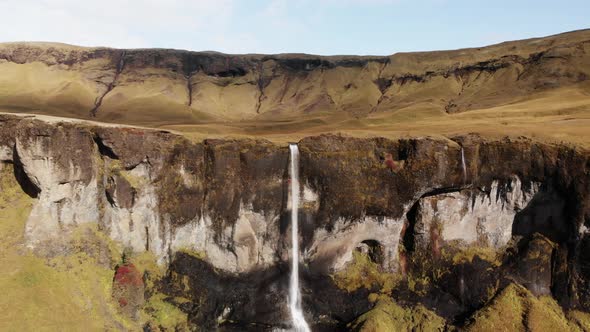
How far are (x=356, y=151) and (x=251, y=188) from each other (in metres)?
9.55

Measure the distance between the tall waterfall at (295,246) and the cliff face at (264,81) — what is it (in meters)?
81.6

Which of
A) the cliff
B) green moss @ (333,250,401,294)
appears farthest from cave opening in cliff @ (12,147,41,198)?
green moss @ (333,250,401,294)

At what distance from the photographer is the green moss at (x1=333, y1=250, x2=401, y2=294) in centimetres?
3419

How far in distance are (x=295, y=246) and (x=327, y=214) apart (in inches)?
154

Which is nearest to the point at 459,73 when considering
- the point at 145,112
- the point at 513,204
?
the point at 145,112

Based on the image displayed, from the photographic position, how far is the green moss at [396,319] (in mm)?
31547

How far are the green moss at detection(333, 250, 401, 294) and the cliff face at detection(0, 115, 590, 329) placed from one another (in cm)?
10

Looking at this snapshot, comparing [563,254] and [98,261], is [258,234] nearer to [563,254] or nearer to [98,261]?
[98,261]

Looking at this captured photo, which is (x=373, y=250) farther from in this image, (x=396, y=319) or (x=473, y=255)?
(x=473, y=255)

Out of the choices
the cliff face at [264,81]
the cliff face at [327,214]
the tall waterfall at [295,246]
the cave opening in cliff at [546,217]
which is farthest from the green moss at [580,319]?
the cliff face at [264,81]

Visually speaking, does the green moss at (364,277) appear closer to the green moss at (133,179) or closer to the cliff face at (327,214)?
the cliff face at (327,214)

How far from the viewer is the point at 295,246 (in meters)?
35.6

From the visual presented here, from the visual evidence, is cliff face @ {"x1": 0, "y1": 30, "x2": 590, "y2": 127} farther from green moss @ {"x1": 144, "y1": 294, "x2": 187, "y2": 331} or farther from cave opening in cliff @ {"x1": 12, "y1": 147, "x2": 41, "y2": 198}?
green moss @ {"x1": 144, "y1": 294, "x2": 187, "y2": 331}

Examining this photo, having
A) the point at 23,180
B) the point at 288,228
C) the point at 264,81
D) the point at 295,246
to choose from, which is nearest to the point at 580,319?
the point at 295,246
